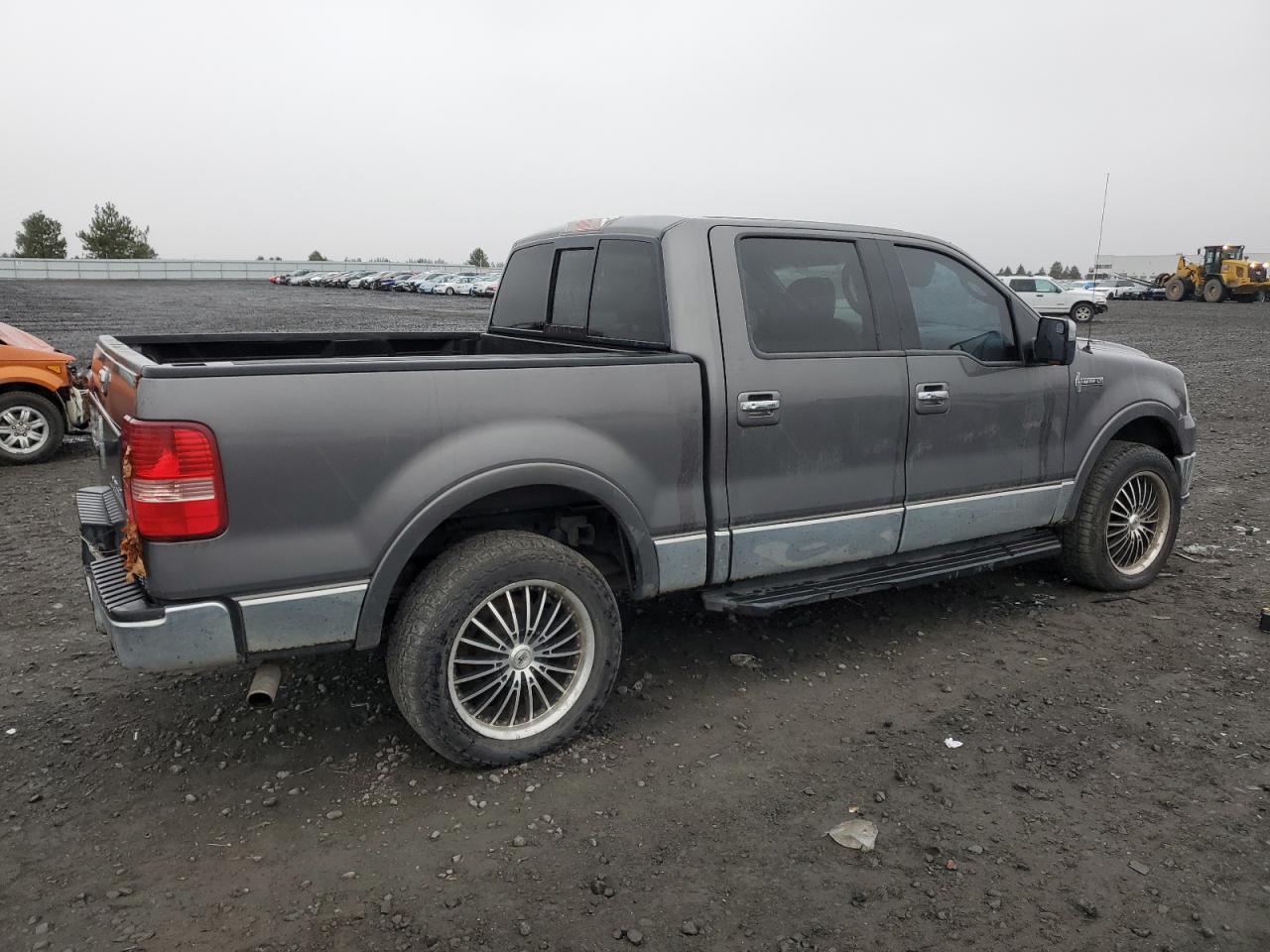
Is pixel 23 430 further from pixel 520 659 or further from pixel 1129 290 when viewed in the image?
pixel 1129 290

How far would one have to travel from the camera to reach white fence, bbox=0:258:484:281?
65938 mm

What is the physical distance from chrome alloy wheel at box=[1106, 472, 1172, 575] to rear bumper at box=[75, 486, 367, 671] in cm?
416

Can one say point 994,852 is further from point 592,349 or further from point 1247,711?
point 592,349

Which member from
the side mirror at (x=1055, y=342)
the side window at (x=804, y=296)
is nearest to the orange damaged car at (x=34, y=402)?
the side window at (x=804, y=296)

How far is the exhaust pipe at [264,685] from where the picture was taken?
3.13 metres

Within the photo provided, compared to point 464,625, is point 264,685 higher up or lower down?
lower down

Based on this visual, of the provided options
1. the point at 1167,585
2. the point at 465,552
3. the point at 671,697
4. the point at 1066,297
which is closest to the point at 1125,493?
the point at 1167,585

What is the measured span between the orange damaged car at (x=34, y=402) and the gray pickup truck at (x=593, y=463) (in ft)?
16.4

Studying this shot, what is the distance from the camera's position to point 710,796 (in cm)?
339

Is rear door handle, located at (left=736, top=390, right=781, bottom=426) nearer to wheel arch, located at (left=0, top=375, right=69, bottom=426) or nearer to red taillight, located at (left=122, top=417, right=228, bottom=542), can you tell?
red taillight, located at (left=122, top=417, right=228, bottom=542)

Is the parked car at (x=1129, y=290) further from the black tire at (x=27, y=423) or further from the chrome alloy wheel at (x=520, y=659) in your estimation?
the chrome alloy wheel at (x=520, y=659)

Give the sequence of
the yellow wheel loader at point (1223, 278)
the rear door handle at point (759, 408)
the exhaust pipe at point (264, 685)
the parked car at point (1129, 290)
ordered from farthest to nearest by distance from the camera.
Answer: the parked car at point (1129, 290) → the yellow wheel loader at point (1223, 278) → the rear door handle at point (759, 408) → the exhaust pipe at point (264, 685)

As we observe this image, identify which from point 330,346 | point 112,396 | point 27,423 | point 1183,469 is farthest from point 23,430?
point 1183,469

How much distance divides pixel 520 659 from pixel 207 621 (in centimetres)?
110
